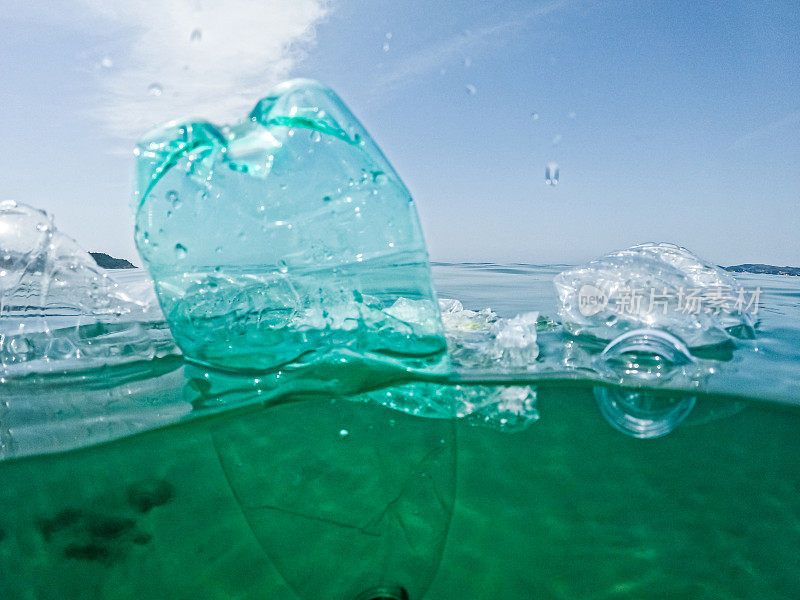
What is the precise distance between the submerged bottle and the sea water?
2.27ft

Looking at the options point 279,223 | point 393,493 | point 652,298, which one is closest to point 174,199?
point 279,223

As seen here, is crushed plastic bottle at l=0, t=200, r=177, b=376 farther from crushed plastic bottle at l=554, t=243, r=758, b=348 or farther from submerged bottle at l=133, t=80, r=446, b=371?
crushed plastic bottle at l=554, t=243, r=758, b=348

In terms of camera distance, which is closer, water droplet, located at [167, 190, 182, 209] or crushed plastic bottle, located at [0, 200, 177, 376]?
water droplet, located at [167, 190, 182, 209]

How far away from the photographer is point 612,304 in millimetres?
4141

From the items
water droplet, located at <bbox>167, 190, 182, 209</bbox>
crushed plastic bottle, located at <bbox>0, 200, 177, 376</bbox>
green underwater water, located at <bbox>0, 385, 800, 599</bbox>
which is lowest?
green underwater water, located at <bbox>0, 385, 800, 599</bbox>

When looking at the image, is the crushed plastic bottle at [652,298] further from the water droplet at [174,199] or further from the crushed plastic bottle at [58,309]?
the crushed plastic bottle at [58,309]

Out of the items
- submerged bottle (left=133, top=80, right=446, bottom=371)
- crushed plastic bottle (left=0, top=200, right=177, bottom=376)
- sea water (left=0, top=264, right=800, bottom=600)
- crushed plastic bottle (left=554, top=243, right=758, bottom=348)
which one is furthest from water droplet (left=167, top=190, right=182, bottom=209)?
crushed plastic bottle (left=554, top=243, right=758, bottom=348)

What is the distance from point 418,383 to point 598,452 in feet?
5.76

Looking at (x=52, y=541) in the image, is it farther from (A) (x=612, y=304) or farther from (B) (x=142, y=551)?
(A) (x=612, y=304)

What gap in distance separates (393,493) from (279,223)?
5.47 ft

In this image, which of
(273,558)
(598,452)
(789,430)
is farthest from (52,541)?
(789,430)

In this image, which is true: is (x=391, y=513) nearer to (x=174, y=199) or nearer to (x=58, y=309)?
(x=174, y=199)

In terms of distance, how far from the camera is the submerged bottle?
97.3 inches

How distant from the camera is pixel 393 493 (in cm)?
291
